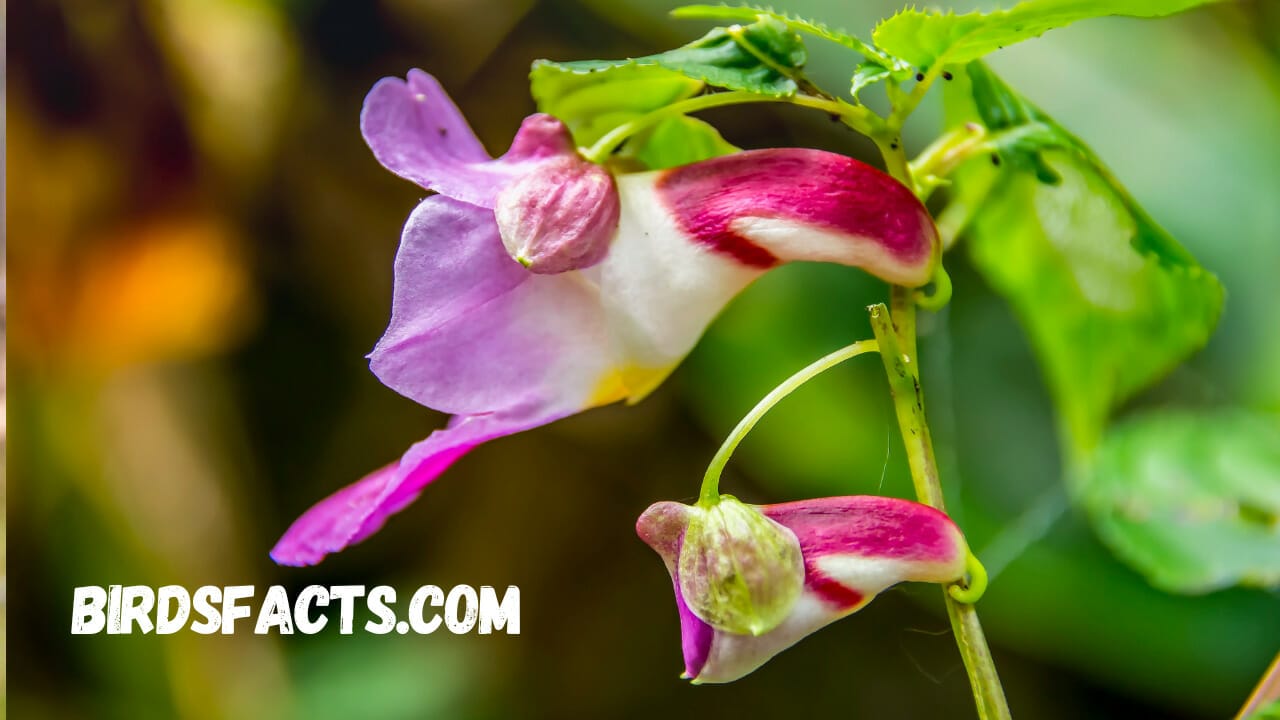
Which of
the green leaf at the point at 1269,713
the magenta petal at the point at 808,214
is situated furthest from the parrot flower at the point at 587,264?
the green leaf at the point at 1269,713

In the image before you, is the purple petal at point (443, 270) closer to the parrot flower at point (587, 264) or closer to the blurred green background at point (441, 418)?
the parrot flower at point (587, 264)

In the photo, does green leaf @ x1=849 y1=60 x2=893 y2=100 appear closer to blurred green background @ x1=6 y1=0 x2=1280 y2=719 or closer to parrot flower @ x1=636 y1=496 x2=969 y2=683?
parrot flower @ x1=636 y1=496 x2=969 y2=683

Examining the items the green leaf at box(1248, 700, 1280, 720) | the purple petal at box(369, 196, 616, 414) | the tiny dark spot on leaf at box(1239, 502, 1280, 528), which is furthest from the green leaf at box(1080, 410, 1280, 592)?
the purple petal at box(369, 196, 616, 414)

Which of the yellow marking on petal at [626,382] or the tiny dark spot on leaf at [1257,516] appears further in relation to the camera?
the tiny dark spot on leaf at [1257,516]

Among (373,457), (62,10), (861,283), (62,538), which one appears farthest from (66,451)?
(861,283)

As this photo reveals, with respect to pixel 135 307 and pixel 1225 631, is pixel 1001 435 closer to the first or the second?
pixel 1225 631

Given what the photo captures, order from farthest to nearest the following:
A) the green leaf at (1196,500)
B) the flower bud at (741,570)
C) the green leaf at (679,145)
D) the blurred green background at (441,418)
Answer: the blurred green background at (441,418), the green leaf at (1196,500), the green leaf at (679,145), the flower bud at (741,570)

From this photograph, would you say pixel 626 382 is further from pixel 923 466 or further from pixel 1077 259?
pixel 1077 259
